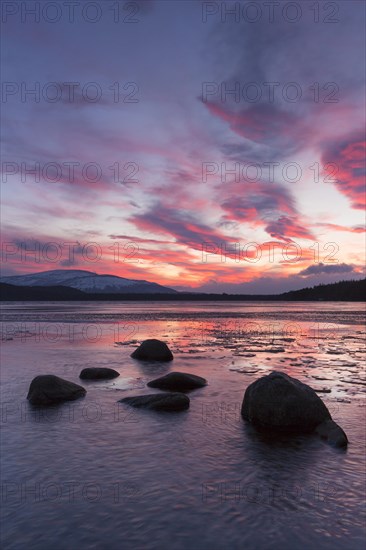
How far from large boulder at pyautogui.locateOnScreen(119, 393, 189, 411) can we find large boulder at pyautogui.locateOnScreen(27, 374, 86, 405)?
2.05 meters

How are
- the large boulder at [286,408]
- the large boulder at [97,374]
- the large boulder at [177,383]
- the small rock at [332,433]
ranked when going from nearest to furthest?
the small rock at [332,433], the large boulder at [286,408], the large boulder at [177,383], the large boulder at [97,374]

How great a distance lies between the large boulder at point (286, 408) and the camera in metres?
10.6

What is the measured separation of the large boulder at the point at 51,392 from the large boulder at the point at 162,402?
2049mm

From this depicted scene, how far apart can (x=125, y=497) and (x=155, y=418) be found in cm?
434

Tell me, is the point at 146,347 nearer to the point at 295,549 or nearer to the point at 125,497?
the point at 125,497

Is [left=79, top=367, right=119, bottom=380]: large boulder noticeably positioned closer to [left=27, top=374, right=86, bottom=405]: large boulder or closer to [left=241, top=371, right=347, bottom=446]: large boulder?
[left=27, top=374, right=86, bottom=405]: large boulder

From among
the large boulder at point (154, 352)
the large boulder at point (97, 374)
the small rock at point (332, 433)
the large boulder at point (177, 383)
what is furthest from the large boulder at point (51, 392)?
the large boulder at point (154, 352)

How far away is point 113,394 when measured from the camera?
559 inches

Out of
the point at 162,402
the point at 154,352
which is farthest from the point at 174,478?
the point at 154,352

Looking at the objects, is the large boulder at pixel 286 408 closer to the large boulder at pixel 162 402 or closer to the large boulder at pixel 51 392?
the large boulder at pixel 162 402

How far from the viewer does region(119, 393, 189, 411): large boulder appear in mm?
12266

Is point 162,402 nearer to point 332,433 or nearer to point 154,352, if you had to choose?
point 332,433

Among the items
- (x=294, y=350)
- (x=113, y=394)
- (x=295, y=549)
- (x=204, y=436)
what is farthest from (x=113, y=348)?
(x=295, y=549)

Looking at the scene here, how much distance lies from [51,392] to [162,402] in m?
3.58
